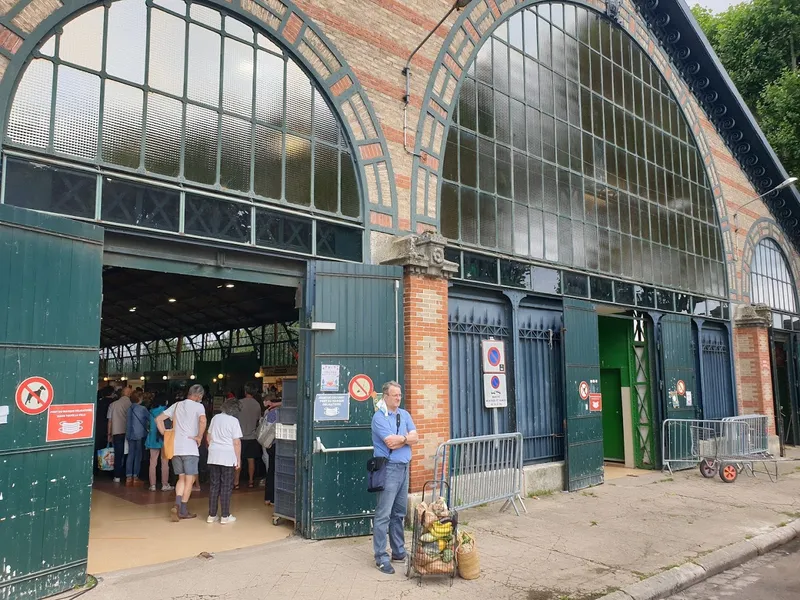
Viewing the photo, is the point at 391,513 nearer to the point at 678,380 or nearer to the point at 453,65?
the point at 453,65

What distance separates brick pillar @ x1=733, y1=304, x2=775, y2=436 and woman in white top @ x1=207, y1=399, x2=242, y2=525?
47.7 feet

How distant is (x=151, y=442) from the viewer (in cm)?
1133

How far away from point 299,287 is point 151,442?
5.19m

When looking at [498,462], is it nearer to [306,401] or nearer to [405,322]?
[405,322]

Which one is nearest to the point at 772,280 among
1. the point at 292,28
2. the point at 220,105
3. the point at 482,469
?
the point at 482,469

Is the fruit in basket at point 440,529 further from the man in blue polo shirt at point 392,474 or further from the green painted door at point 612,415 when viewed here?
the green painted door at point 612,415

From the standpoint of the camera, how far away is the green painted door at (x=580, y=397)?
11.4m

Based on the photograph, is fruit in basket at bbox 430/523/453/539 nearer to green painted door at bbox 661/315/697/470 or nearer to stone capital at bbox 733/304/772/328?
green painted door at bbox 661/315/697/470

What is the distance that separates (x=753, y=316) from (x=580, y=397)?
342 inches

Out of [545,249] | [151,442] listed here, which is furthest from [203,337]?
[545,249]

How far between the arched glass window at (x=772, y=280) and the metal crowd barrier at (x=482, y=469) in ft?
41.9

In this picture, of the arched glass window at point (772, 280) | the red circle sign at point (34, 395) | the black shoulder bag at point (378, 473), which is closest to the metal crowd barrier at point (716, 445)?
the arched glass window at point (772, 280)

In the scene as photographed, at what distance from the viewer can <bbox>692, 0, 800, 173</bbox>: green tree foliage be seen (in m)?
23.7

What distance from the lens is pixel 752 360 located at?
57.3 ft
